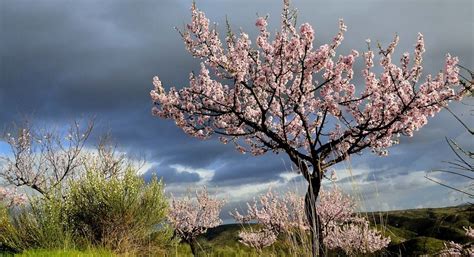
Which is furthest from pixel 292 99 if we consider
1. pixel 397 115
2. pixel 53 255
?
pixel 53 255

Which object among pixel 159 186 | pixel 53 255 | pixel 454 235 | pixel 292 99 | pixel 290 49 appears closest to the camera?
pixel 53 255

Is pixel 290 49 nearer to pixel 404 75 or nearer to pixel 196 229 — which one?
pixel 404 75

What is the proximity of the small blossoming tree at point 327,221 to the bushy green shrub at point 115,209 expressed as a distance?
324 centimetres

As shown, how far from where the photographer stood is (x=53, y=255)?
34.0 feet

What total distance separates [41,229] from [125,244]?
256 centimetres

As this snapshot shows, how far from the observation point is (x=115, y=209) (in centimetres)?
1576

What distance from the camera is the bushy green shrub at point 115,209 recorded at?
51.7 feet

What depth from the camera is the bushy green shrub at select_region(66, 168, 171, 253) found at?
15771mm

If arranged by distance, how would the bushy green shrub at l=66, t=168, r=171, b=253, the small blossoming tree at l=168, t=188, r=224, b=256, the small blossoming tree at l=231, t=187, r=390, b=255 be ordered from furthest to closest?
the small blossoming tree at l=168, t=188, r=224, b=256 → the bushy green shrub at l=66, t=168, r=171, b=253 → the small blossoming tree at l=231, t=187, r=390, b=255

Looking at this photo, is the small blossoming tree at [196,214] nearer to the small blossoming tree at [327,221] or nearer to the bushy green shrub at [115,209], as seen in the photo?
the small blossoming tree at [327,221]

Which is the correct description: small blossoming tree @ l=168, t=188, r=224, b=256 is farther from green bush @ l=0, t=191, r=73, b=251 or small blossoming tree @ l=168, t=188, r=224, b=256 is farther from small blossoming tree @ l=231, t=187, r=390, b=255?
green bush @ l=0, t=191, r=73, b=251

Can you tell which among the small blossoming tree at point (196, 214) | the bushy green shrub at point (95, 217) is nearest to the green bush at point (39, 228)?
the bushy green shrub at point (95, 217)

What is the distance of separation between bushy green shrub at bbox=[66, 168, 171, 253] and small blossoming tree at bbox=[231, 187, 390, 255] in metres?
3.24

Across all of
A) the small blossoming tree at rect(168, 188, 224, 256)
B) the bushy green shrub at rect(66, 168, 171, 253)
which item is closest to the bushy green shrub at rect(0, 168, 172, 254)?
the bushy green shrub at rect(66, 168, 171, 253)
